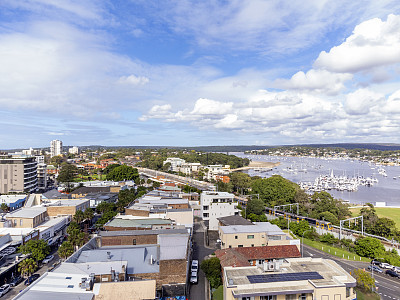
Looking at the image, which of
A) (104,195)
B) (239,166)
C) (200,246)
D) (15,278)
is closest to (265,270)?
(200,246)

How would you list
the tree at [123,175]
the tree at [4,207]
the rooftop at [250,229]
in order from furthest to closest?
the tree at [123,175], the tree at [4,207], the rooftop at [250,229]

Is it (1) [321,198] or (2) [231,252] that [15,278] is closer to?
(2) [231,252]

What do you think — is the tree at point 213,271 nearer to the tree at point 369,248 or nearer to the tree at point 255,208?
the tree at point 369,248

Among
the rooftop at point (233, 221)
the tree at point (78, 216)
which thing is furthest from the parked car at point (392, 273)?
the tree at point (78, 216)

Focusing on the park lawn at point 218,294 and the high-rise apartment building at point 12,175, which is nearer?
the park lawn at point 218,294

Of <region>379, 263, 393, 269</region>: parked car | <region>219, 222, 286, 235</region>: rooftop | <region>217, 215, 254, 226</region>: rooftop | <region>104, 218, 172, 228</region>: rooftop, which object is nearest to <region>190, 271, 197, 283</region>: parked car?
<region>219, 222, 286, 235</region>: rooftop
